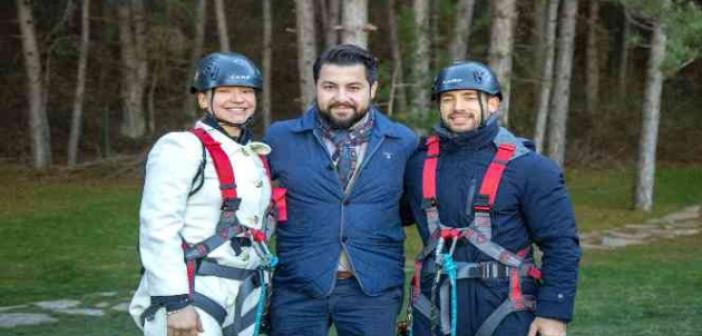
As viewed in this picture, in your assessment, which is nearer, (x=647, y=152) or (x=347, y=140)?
(x=347, y=140)

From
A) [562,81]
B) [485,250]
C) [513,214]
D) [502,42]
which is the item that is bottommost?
[562,81]

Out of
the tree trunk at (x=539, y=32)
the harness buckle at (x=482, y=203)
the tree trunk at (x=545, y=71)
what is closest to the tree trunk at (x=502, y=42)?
the tree trunk at (x=545, y=71)

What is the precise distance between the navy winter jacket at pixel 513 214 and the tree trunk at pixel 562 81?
1917cm

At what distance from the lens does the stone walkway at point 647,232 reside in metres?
16.4

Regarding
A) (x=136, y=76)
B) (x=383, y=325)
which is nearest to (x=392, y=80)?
(x=383, y=325)

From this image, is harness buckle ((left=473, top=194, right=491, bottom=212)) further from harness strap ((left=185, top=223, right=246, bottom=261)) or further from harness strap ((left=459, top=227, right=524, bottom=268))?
harness strap ((left=185, top=223, right=246, bottom=261))

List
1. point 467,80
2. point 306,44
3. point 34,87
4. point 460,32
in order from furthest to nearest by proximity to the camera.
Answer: point 34,87 < point 306,44 < point 460,32 < point 467,80

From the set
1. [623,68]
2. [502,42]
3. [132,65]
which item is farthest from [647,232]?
[623,68]

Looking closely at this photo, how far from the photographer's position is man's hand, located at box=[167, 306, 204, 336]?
4629 mm

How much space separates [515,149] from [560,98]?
20.5 m

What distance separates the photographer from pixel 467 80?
4.88m

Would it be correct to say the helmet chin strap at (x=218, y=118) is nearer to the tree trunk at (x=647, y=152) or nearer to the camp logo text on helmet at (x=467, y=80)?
the camp logo text on helmet at (x=467, y=80)

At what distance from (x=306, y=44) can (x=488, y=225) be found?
1565 cm

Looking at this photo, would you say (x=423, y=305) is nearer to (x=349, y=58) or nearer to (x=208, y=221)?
(x=208, y=221)
